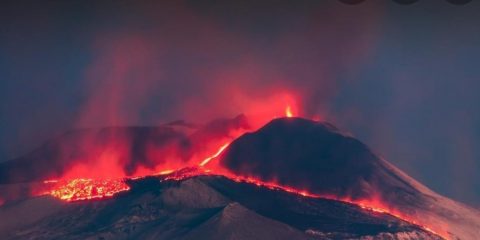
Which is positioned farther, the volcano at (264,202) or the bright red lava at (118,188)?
the bright red lava at (118,188)

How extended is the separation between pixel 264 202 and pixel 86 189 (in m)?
9.31

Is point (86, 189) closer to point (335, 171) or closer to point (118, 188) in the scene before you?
point (118, 188)

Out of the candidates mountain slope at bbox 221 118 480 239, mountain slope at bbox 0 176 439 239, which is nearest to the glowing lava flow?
mountain slope at bbox 221 118 480 239

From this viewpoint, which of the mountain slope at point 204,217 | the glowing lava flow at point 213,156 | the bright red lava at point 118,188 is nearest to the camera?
the mountain slope at point 204,217

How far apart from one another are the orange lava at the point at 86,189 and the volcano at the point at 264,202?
10cm

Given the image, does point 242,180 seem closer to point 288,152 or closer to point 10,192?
point 288,152

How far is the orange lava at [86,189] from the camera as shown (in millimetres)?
30203

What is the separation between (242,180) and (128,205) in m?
6.70

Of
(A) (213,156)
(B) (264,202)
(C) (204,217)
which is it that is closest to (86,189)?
(C) (204,217)

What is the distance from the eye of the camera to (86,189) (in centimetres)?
3095

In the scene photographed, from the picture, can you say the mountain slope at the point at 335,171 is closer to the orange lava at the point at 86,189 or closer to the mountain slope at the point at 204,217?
the mountain slope at the point at 204,217

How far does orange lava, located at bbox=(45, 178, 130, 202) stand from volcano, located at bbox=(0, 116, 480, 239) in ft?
0.33

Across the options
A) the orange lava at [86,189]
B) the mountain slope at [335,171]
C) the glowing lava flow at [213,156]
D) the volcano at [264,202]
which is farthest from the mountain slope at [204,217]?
the glowing lava flow at [213,156]

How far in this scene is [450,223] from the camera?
95.0ft
